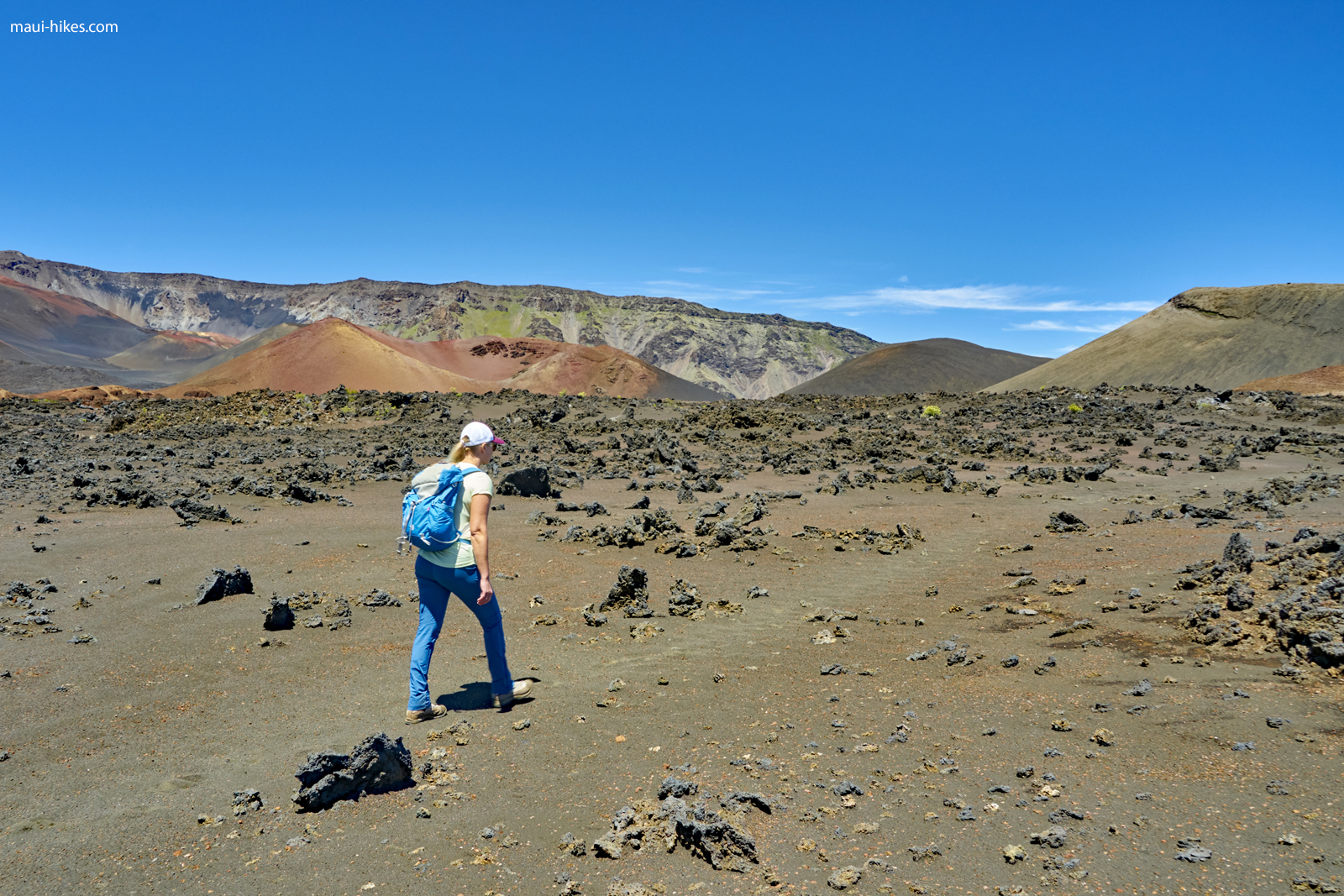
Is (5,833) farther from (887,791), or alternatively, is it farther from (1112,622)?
(1112,622)

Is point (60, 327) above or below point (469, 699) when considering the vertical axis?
above

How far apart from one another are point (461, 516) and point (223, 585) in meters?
4.40

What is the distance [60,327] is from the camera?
4934 inches

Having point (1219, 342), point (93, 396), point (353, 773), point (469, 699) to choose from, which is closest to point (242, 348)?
point (93, 396)

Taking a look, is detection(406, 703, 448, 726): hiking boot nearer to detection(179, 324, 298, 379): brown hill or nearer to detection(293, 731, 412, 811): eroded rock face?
detection(293, 731, 412, 811): eroded rock face

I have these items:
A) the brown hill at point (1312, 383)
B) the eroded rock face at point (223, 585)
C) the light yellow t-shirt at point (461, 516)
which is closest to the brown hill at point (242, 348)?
the brown hill at point (1312, 383)

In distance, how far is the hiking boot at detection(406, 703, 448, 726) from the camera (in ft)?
16.4

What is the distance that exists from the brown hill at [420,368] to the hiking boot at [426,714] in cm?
4876

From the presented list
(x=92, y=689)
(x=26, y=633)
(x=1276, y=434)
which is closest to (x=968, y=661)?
(x=92, y=689)

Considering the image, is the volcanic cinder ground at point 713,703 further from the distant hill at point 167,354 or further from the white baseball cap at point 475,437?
the distant hill at point 167,354

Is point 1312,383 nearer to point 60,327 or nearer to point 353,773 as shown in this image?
point 353,773

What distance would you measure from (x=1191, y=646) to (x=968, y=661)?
1.55m

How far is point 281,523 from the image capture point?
1243 centimetres

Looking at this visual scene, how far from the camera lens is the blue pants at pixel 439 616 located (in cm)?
496
